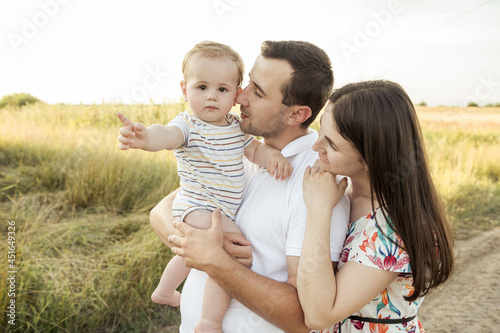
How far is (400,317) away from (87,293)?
8.90ft

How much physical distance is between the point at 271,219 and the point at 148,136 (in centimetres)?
66

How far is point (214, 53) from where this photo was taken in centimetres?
211

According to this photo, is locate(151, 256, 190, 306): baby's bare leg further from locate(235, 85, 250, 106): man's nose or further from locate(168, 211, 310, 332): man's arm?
locate(235, 85, 250, 106): man's nose

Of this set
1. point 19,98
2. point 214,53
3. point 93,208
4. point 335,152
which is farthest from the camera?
point 19,98

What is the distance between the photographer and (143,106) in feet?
25.2

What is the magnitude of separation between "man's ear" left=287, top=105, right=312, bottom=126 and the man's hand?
848mm

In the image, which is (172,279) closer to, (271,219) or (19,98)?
(271,219)

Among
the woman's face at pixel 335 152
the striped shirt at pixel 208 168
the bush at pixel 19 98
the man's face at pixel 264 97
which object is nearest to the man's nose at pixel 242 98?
the man's face at pixel 264 97

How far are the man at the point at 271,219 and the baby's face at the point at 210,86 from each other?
0.14m

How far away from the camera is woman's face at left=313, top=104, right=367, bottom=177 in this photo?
178 centimetres

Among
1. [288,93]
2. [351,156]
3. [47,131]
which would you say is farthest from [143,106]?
[351,156]

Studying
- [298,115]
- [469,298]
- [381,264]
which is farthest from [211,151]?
[469,298]

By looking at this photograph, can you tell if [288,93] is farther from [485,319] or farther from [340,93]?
[485,319]

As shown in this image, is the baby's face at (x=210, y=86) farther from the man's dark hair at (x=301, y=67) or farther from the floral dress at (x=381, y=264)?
the floral dress at (x=381, y=264)
